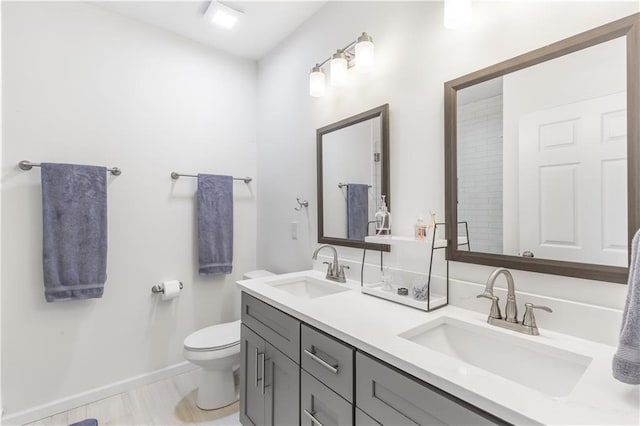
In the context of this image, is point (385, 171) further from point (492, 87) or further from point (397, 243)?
point (492, 87)

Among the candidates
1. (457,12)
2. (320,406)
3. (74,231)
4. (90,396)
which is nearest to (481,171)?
(457,12)

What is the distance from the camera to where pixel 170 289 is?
86.6 inches

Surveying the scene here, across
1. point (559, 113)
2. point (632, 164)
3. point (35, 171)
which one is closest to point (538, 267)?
point (632, 164)

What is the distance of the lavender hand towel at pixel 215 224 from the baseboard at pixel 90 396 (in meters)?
0.75

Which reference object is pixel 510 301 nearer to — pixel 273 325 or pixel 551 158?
pixel 551 158

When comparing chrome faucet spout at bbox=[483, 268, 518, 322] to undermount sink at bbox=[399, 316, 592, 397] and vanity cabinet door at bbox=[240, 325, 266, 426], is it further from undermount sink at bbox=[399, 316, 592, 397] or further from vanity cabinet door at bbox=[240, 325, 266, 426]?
vanity cabinet door at bbox=[240, 325, 266, 426]

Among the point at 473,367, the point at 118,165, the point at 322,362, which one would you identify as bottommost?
the point at 322,362

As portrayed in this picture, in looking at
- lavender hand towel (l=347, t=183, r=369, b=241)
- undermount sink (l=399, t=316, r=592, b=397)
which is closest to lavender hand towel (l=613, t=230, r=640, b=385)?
undermount sink (l=399, t=316, r=592, b=397)

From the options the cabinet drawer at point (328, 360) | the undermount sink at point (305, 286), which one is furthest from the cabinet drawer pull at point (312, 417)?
the undermount sink at point (305, 286)

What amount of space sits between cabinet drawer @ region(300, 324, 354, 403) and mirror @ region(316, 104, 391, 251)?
→ 648 mm

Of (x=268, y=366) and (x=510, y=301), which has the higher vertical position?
(x=510, y=301)

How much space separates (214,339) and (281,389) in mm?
792

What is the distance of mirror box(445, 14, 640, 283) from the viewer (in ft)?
2.95

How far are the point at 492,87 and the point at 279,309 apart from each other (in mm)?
1266
